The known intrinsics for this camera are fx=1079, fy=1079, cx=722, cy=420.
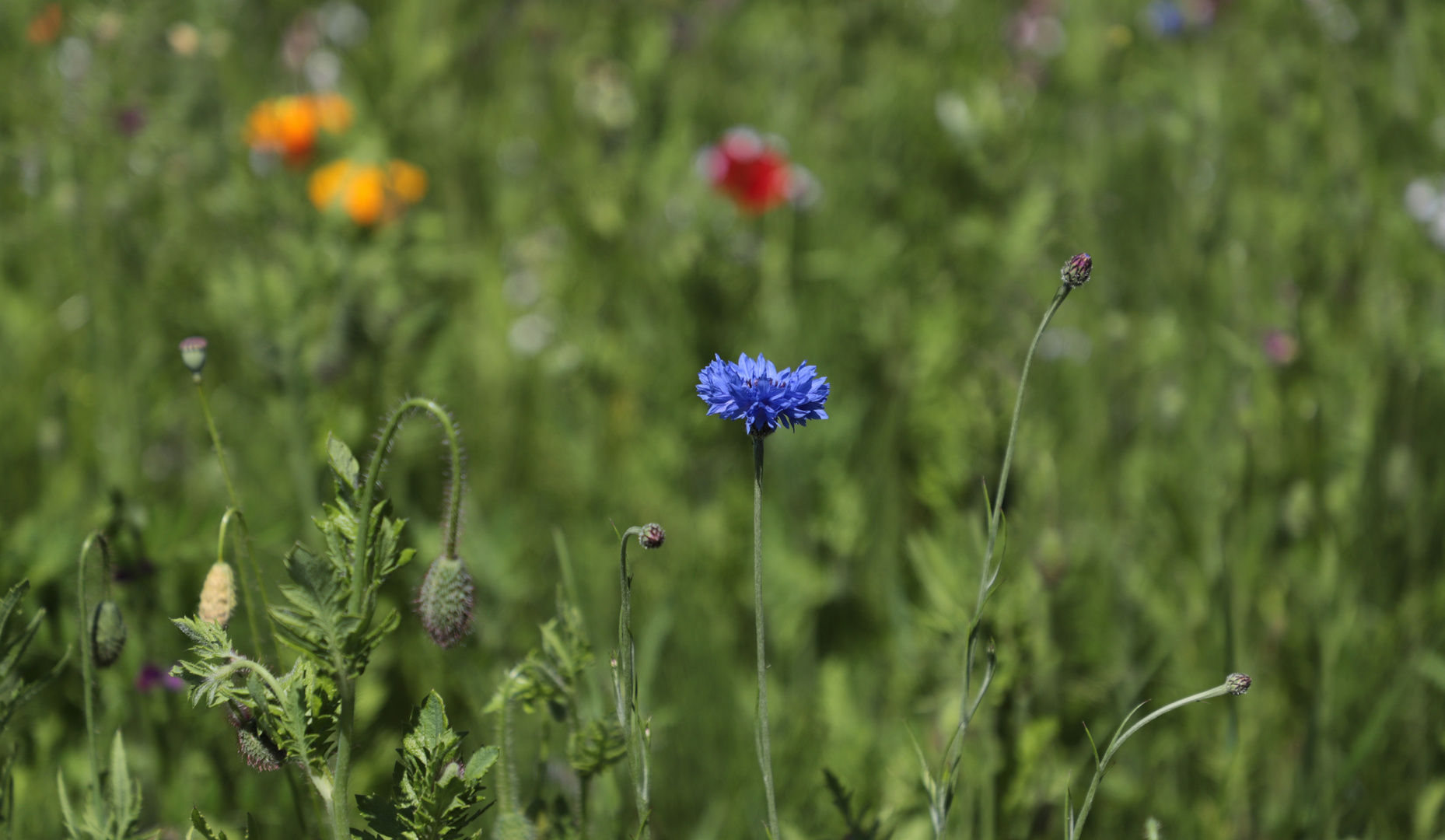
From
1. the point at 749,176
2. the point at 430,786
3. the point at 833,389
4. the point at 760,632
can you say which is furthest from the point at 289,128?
the point at 760,632

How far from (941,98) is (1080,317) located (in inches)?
26.4

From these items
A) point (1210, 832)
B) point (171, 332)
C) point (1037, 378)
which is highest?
point (171, 332)

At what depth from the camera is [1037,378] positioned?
2.49 meters

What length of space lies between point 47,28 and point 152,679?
2.13 metres

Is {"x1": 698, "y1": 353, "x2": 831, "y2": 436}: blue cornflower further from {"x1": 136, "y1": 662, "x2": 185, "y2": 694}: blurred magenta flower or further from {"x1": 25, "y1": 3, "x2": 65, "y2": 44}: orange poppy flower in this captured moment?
{"x1": 25, "y1": 3, "x2": 65, "y2": 44}: orange poppy flower

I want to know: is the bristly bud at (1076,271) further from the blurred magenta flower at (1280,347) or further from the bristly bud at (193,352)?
the blurred magenta flower at (1280,347)

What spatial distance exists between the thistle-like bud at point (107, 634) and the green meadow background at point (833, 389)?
0.66 feet

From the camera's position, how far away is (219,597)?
1.00 m

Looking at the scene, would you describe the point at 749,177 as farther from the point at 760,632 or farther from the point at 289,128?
the point at 760,632

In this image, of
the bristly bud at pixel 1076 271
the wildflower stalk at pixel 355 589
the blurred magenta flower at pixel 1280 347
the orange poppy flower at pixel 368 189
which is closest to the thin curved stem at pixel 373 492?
the wildflower stalk at pixel 355 589

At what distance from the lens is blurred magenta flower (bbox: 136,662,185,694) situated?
4.49 feet

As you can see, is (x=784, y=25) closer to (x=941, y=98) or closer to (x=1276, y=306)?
(x=941, y=98)

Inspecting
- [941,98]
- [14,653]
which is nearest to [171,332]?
[14,653]

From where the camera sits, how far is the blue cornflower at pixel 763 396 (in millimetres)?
875
